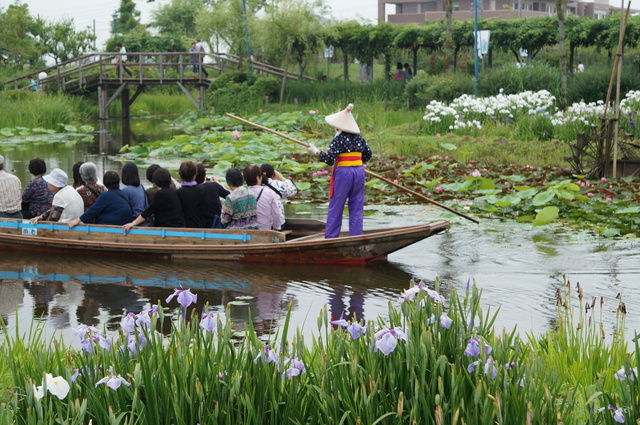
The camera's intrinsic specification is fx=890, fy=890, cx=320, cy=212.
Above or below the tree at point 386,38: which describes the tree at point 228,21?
above

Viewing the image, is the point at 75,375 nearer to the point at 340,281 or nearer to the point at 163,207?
the point at 340,281

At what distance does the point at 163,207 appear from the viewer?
9.96 m

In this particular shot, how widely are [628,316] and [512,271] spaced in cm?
192

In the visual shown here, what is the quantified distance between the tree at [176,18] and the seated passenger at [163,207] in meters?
57.8

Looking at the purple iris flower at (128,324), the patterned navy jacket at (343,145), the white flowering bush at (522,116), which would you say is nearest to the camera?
the purple iris flower at (128,324)

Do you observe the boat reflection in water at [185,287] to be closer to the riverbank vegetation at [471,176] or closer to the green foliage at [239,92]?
the riverbank vegetation at [471,176]

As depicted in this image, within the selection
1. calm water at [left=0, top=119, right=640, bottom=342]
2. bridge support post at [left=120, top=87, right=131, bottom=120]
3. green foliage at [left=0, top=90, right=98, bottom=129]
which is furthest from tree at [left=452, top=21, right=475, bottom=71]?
calm water at [left=0, top=119, right=640, bottom=342]

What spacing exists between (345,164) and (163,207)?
2.15 metres

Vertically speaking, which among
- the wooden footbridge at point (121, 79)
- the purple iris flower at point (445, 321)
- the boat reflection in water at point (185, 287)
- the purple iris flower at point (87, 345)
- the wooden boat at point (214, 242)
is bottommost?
the boat reflection in water at point (185, 287)

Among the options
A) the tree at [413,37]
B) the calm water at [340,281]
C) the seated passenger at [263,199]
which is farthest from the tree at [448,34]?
the seated passenger at [263,199]

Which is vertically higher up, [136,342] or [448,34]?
[448,34]

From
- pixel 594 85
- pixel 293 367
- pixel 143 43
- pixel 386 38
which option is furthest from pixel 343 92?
pixel 293 367

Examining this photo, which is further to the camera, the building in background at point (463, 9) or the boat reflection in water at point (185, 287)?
the building in background at point (463, 9)

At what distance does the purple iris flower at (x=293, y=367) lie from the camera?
353cm
